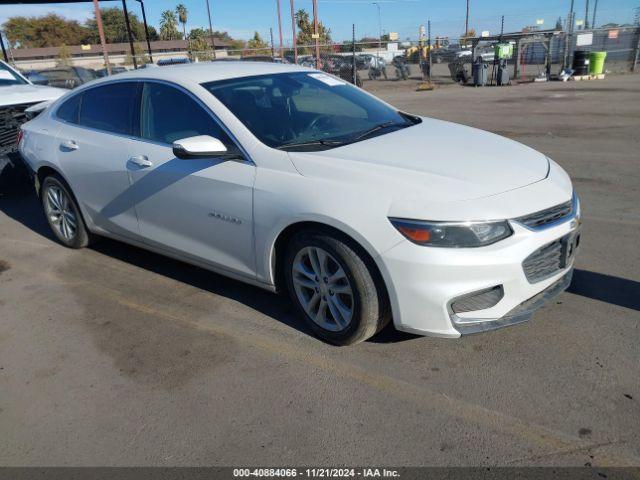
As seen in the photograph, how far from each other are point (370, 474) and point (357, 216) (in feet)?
4.24

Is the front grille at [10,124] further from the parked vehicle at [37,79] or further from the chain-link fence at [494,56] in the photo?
the chain-link fence at [494,56]

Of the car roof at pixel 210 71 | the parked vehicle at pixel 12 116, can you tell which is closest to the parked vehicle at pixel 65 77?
the parked vehicle at pixel 12 116

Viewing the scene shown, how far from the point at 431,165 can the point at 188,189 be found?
66.7 inches

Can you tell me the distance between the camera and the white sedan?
288 cm

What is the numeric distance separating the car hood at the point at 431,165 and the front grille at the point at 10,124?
535 centimetres

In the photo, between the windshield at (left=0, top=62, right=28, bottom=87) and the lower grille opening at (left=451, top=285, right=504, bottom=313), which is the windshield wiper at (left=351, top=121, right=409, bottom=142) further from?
the windshield at (left=0, top=62, right=28, bottom=87)

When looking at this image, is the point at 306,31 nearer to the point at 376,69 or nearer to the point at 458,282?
the point at 376,69

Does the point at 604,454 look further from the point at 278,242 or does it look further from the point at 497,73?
the point at 497,73

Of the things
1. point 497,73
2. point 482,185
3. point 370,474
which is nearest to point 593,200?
point 482,185

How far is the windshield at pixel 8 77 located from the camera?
8.66 m

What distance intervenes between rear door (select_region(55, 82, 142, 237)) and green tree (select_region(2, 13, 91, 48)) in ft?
328

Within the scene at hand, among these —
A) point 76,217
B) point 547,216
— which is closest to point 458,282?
point 547,216

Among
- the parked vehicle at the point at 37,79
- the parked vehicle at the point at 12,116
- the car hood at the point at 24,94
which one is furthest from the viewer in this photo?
the parked vehicle at the point at 37,79

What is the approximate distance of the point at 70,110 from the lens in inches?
201
